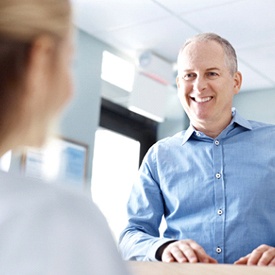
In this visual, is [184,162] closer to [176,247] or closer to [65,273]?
[176,247]

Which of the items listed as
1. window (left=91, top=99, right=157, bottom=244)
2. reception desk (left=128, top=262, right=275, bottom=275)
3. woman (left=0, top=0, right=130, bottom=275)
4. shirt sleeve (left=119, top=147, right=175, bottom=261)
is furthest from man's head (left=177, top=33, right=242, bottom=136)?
window (left=91, top=99, right=157, bottom=244)

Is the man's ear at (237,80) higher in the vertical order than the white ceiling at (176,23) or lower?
lower

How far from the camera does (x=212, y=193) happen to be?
185cm

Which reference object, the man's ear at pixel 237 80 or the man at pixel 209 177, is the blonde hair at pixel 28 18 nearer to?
the man at pixel 209 177

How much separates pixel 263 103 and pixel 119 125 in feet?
3.86

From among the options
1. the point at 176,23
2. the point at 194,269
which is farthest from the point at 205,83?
the point at 176,23

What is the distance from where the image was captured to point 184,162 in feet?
6.36

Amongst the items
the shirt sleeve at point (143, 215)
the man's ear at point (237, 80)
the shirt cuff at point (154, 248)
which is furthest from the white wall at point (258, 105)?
the shirt cuff at point (154, 248)

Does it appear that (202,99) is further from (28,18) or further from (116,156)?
(116,156)

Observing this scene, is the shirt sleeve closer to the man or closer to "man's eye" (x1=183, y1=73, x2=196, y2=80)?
the man

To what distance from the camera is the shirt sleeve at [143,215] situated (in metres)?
1.67

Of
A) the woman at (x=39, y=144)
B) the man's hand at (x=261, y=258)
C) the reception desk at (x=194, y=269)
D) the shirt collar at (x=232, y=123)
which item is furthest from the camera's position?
the shirt collar at (x=232, y=123)

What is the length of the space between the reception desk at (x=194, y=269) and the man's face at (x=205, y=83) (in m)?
0.84

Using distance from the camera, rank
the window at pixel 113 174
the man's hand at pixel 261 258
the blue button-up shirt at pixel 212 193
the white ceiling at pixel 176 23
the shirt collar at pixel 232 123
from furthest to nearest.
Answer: the window at pixel 113 174, the white ceiling at pixel 176 23, the shirt collar at pixel 232 123, the blue button-up shirt at pixel 212 193, the man's hand at pixel 261 258
